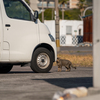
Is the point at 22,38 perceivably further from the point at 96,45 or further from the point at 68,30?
the point at 68,30

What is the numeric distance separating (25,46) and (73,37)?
43.2m

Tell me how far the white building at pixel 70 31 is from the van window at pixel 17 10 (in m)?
40.7

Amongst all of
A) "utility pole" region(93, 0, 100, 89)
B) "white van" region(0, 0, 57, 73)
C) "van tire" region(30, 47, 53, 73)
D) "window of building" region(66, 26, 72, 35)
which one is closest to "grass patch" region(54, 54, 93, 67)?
"van tire" region(30, 47, 53, 73)

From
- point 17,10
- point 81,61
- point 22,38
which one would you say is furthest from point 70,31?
point 22,38

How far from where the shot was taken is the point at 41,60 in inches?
420

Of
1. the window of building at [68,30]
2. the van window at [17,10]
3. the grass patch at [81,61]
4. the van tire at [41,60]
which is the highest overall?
the van window at [17,10]

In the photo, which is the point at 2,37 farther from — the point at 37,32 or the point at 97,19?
the point at 97,19

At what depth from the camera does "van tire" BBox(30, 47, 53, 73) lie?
34.3 feet

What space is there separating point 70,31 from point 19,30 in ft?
140

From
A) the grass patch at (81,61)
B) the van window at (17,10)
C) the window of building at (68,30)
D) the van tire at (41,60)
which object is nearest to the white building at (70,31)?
the window of building at (68,30)

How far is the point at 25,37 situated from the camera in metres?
10.2

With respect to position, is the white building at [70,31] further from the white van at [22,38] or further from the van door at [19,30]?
the van door at [19,30]

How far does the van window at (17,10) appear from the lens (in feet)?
33.2

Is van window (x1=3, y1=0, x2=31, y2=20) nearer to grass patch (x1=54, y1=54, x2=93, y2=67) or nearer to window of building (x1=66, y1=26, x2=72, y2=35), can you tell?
grass patch (x1=54, y1=54, x2=93, y2=67)
